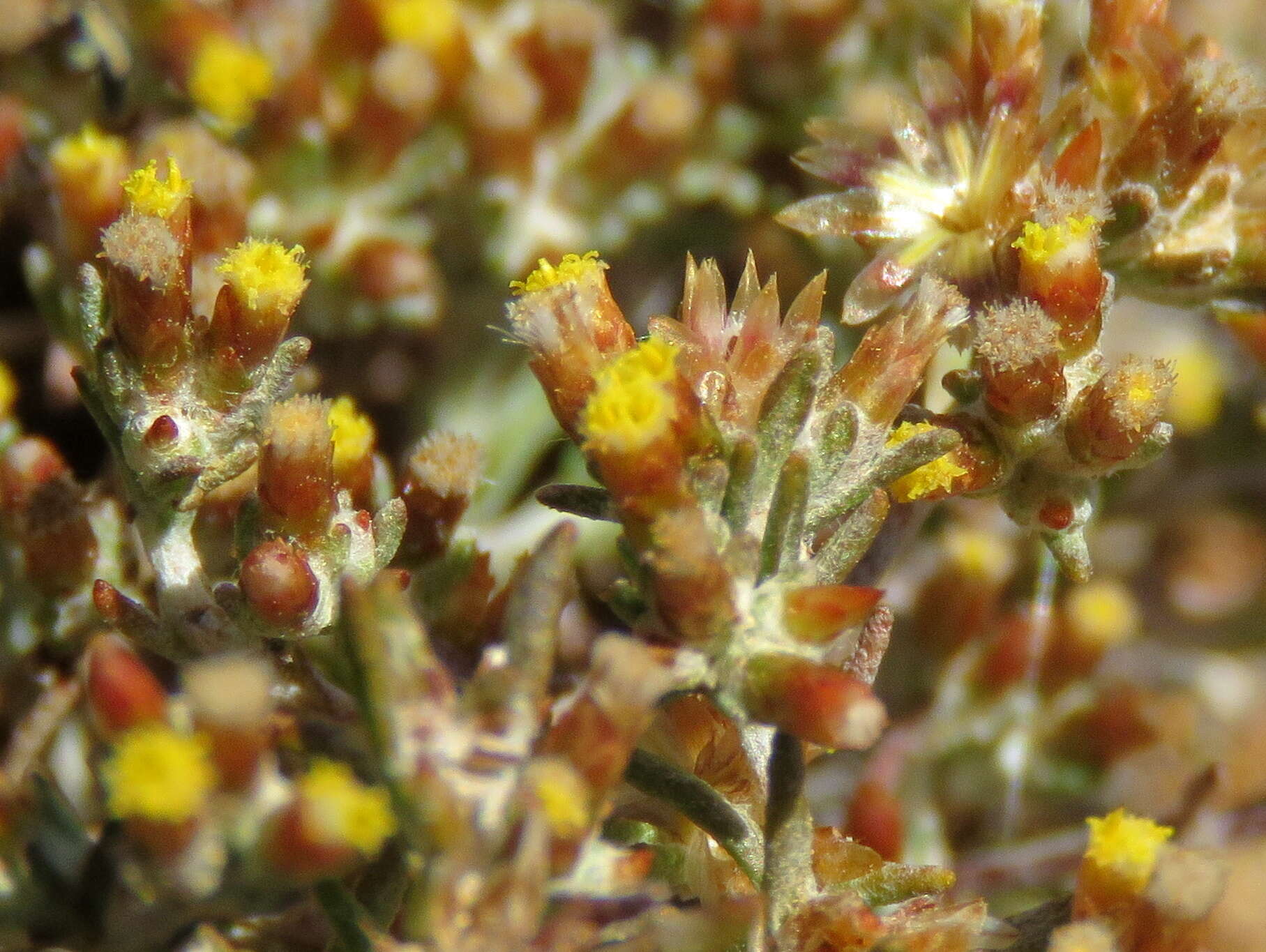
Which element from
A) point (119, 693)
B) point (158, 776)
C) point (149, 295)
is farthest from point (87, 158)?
point (158, 776)

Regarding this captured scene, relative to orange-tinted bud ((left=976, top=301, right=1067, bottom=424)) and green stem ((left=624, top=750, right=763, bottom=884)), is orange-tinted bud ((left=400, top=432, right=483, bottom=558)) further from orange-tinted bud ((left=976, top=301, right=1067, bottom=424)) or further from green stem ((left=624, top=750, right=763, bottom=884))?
orange-tinted bud ((left=976, top=301, right=1067, bottom=424))

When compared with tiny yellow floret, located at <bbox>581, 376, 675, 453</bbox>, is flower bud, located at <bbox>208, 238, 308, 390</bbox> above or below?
above

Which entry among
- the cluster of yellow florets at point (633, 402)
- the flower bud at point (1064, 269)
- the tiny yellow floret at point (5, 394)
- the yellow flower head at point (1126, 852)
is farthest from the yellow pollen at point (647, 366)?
the tiny yellow floret at point (5, 394)

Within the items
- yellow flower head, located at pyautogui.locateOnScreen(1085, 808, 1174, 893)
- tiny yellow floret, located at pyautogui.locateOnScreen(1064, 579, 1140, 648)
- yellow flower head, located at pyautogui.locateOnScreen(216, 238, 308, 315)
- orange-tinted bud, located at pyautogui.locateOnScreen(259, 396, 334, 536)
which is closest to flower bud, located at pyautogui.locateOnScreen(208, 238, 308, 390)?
yellow flower head, located at pyautogui.locateOnScreen(216, 238, 308, 315)

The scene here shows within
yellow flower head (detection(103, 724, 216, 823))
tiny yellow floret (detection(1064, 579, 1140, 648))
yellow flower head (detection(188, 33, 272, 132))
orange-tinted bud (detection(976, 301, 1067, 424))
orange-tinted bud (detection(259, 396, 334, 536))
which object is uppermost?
yellow flower head (detection(188, 33, 272, 132))

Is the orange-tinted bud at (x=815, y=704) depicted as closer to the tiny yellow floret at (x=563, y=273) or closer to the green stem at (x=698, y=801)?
the green stem at (x=698, y=801)

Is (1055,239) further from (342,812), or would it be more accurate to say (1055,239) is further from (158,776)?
(158,776)

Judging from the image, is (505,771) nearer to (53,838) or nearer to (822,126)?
(53,838)
